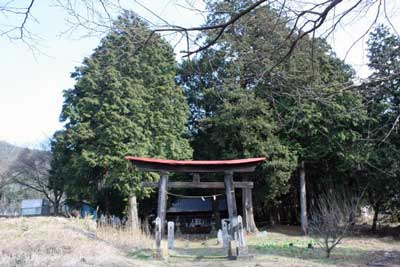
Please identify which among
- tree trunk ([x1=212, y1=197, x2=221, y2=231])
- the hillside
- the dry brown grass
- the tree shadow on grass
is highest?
the hillside

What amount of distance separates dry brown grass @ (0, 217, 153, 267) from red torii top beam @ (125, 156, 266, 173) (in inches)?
74.9

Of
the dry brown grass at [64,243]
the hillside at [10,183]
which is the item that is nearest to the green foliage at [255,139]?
the dry brown grass at [64,243]

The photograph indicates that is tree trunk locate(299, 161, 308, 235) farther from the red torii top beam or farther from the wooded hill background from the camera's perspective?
the red torii top beam

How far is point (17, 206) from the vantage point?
28453mm

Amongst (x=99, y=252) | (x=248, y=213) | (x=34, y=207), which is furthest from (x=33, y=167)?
(x=99, y=252)

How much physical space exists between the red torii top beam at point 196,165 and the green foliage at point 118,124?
5618 millimetres

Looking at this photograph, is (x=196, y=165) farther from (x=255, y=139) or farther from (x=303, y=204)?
(x=303, y=204)

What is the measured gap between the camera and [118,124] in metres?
14.6

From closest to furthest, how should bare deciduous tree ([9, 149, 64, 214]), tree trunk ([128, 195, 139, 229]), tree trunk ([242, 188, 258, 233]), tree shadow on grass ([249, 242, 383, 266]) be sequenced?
tree shadow on grass ([249, 242, 383, 266]), tree trunk ([128, 195, 139, 229]), tree trunk ([242, 188, 258, 233]), bare deciduous tree ([9, 149, 64, 214])

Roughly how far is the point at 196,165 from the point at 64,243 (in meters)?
3.10

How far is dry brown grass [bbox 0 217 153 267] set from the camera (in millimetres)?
6430

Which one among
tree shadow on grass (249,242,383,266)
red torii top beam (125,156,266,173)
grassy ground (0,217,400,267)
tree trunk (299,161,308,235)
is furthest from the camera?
tree trunk (299,161,308,235)

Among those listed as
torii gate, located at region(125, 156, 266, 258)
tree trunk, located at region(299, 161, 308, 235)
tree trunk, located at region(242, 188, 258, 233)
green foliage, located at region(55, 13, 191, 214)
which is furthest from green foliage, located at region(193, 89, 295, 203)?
torii gate, located at region(125, 156, 266, 258)

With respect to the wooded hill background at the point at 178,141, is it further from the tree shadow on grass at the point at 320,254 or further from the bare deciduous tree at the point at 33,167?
the bare deciduous tree at the point at 33,167
